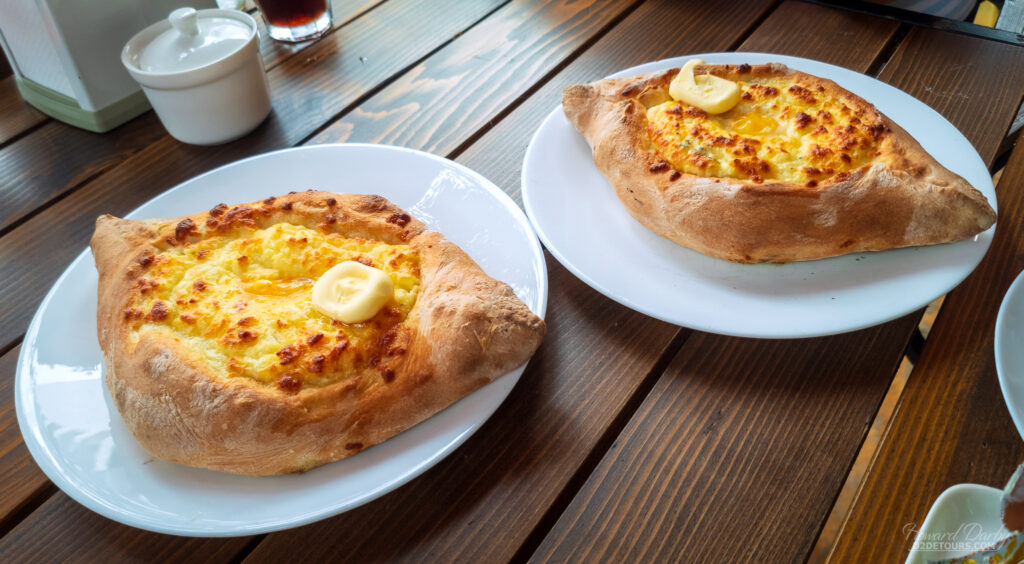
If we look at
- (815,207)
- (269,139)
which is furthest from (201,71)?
(815,207)

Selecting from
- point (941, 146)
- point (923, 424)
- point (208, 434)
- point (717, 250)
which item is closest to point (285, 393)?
point (208, 434)

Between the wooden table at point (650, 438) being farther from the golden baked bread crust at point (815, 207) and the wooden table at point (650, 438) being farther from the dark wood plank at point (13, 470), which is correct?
the golden baked bread crust at point (815, 207)

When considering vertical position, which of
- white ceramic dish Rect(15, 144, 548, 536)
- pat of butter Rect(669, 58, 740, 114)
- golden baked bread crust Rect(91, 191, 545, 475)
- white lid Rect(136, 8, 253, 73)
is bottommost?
white ceramic dish Rect(15, 144, 548, 536)

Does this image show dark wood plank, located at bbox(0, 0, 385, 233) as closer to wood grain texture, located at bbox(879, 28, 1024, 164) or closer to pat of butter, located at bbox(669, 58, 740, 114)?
pat of butter, located at bbox(669, 58, 740, 114)

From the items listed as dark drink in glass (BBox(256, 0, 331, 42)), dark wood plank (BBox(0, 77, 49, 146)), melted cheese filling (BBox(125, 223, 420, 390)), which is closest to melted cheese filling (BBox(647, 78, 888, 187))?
melted cheese filling (BBox(125, 223, 420, 390))

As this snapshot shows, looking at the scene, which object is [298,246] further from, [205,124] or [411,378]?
[205,124]

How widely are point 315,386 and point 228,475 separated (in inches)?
6.1

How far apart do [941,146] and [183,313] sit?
1346mm

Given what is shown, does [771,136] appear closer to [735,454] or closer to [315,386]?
[735,454]

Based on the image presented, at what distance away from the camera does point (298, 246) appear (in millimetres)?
1110

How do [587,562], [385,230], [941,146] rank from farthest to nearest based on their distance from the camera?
[941,146] → [385,230] → [587,562]

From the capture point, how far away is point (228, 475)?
0.92m

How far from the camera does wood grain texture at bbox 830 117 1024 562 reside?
33.6 inches

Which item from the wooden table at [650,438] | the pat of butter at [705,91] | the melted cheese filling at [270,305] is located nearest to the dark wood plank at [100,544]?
the wooden table at [650,438]
